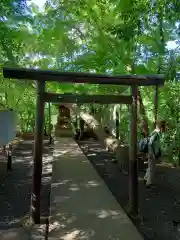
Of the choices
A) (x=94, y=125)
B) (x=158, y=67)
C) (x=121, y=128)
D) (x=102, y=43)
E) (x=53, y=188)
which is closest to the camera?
(x=53, y=188)

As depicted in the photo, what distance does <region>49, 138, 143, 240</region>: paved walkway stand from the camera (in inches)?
166

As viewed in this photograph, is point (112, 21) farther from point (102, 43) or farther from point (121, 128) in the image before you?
point (121, 128)

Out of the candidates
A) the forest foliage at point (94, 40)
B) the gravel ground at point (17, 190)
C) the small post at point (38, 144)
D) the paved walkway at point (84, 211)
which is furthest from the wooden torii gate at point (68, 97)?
the forest foliage at point (94, 40)

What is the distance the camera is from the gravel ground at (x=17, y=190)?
5312 millimetres

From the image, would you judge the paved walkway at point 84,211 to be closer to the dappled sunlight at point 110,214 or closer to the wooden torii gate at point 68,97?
the dappled sunlight at point 110,214

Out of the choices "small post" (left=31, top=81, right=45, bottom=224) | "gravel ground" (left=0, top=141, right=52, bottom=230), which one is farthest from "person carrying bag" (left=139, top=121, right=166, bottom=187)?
"small post" (left=31, top=81, right=45, bottom=224)

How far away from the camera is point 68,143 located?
43.1 ft

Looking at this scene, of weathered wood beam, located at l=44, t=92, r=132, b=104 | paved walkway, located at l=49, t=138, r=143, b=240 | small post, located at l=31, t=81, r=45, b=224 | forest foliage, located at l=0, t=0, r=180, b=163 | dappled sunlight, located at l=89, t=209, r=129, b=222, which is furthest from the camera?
forest foliage, located at l=0, t=0, r=180, b=163

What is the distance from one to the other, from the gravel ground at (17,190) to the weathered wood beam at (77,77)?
2.56 m

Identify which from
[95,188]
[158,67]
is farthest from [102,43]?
[95,188]

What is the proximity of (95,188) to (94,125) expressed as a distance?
19.7 feet

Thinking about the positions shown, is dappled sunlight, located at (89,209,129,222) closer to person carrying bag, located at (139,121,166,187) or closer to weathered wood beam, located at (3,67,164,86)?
person carrying bag, located at (139,121,166,187)

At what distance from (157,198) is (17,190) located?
11.0ft

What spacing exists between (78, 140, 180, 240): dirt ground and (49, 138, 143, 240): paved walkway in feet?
1.15
